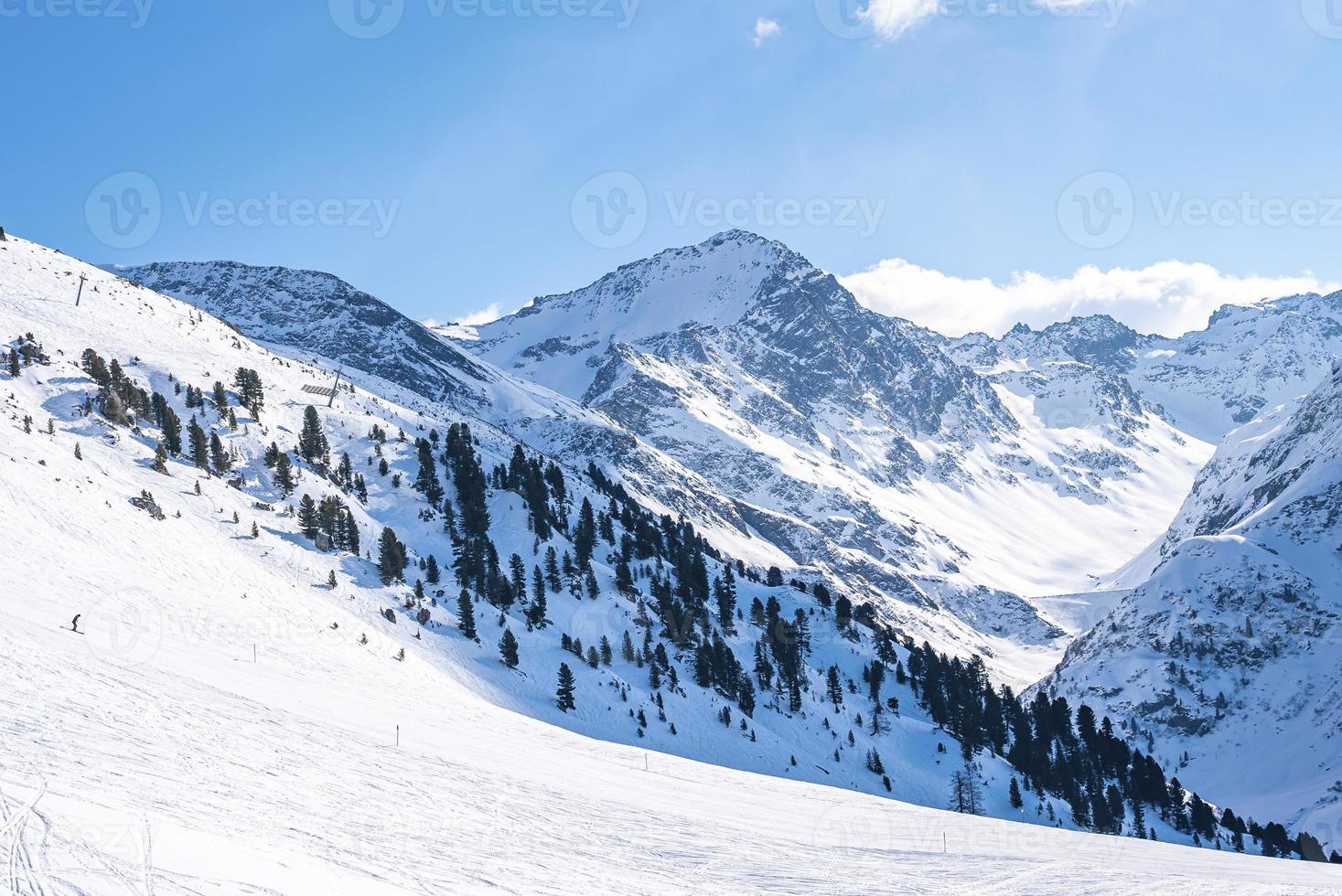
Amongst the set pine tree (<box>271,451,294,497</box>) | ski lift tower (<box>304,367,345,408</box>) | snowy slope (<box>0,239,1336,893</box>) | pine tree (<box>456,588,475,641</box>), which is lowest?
snowy slope (<box>0,239,1336,893</box>)

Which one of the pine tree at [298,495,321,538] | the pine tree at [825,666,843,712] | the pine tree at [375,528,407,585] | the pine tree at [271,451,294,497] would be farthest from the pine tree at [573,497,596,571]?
the pine tree at [271,451,294,497]

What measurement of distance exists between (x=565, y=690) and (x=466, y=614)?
10760 millimetres

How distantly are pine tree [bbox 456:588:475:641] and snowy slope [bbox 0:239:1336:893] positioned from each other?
4.06 feet

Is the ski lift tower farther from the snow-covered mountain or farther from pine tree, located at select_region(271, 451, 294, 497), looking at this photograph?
the snow-covered mountain

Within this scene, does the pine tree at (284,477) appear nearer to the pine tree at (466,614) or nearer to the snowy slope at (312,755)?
the snowy slope at (312,755)

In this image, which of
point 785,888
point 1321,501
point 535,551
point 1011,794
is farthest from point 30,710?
point 1321,501

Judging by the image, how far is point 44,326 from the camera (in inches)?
3083

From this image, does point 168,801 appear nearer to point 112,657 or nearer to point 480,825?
point 480,825

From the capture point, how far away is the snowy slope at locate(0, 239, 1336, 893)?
16300 mm

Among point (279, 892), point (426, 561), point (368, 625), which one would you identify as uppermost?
point (426, 561)

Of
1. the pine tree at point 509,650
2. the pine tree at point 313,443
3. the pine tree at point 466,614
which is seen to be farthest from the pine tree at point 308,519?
the pine tree at point 509,650

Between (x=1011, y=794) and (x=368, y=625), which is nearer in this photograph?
(x=368, y=625)

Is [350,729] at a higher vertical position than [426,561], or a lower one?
lower

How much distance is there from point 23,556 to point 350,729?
18633mm
